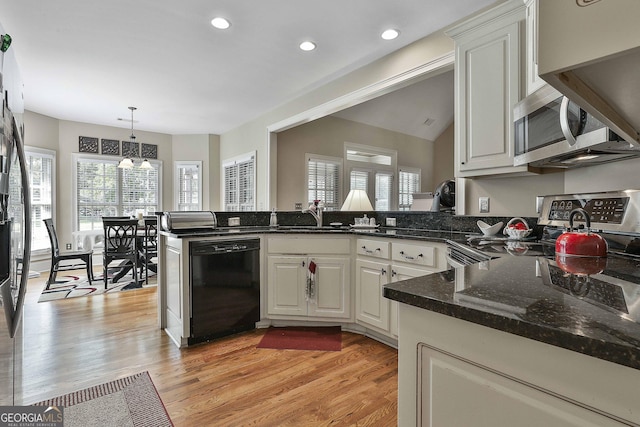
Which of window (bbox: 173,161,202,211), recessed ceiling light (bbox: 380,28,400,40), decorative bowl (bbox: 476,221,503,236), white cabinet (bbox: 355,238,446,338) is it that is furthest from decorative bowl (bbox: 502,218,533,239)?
window (bbox: 173,161,202,211)

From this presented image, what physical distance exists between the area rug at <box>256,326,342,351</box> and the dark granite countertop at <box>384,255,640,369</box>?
186cm

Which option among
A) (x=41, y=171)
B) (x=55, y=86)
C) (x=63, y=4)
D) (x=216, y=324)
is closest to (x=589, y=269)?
(x=216, y=324)

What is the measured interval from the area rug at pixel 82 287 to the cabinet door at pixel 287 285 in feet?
8.33

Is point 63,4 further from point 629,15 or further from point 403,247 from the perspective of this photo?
point 629,15

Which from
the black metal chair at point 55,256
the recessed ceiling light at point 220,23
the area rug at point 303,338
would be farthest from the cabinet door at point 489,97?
the black metal chair at point 55,256

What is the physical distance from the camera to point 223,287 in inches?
108

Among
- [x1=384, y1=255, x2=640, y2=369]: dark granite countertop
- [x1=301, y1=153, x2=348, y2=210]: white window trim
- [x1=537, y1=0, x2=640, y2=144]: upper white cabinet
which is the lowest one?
[x1=384, y1=255, x2=640, y2=369]: dark granite countertop

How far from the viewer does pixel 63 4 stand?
2.50 m

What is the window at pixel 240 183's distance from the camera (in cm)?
557

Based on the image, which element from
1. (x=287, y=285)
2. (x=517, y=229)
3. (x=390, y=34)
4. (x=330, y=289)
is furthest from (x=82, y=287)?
(x=517, y=229)

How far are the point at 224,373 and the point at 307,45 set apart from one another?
2908mm

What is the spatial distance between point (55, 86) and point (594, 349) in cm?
576

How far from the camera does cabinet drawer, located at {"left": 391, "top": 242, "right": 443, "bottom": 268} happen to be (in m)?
2.24

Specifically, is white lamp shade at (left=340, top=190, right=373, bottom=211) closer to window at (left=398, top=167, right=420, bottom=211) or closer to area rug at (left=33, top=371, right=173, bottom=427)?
area rug at (left=33, top=371, right=173, bottom=427)
